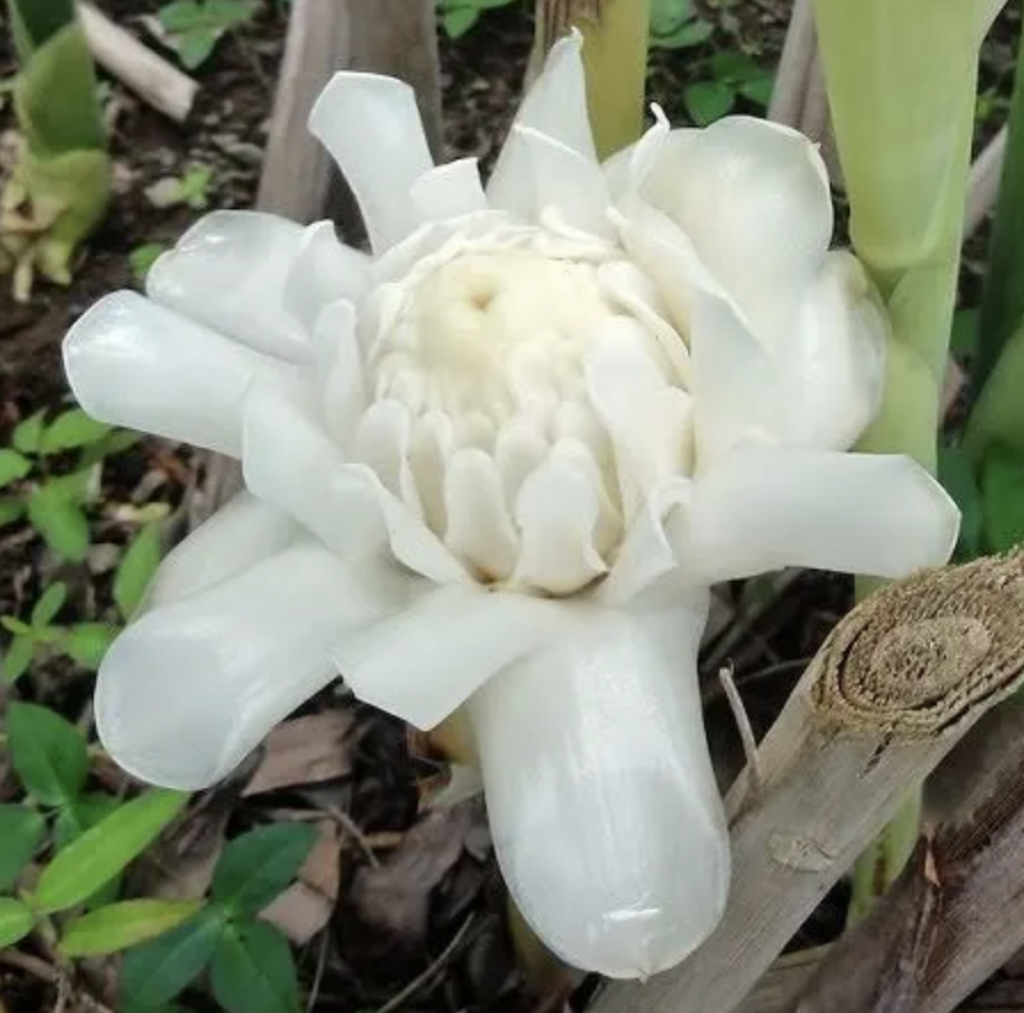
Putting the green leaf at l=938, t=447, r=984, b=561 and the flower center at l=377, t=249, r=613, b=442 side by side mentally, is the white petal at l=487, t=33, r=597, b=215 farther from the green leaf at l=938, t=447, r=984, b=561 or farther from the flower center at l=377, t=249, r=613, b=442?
the green leaf at l=938, t=447, r=984, b=561

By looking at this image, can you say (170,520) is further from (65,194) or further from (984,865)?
(984,865)

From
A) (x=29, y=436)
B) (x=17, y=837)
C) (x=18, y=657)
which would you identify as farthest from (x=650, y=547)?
(x=29, y=436)

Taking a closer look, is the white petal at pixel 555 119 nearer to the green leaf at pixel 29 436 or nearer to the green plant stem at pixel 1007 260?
the green plant stem at pixel 1007 260

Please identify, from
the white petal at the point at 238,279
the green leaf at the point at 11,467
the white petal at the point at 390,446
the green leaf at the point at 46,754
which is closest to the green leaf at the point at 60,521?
the green leaf at the point at 11,467

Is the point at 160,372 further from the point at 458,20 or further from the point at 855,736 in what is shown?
the point at 458,20

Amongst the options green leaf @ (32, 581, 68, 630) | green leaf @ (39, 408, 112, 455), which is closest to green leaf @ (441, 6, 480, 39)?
green leaf @ (39, 408, 112, 455)

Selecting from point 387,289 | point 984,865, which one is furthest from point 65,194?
point 984,865
